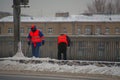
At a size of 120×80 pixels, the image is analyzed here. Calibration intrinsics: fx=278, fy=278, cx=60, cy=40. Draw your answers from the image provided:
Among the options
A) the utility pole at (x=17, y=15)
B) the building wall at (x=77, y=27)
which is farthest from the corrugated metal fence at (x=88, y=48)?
the building wall at (x=77, y=27)

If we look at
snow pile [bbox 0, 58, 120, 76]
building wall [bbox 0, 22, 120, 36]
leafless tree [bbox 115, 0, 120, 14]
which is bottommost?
snow pile [bbox 0, 58, 120, 76]

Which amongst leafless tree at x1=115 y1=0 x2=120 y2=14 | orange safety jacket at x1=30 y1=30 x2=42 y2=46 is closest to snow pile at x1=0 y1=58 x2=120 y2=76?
orange safety jacket at x1=30 y1=30 x2=42 y2=46

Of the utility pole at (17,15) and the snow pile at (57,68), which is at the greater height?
the utility pole at (17,15)

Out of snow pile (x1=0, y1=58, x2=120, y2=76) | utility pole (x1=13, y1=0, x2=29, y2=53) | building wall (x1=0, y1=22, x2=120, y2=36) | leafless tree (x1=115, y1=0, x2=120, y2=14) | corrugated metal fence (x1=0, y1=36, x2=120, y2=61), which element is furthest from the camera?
leafless tree (x1=115, y1=0, x2=120, y2=14)

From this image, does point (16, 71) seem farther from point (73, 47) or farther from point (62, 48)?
point (73, 47)

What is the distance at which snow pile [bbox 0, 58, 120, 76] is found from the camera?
11039 millimetres

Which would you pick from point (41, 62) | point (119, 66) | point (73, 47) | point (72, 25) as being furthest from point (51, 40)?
point (72, 25)

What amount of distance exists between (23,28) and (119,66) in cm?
4930

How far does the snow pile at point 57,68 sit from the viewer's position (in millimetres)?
11039

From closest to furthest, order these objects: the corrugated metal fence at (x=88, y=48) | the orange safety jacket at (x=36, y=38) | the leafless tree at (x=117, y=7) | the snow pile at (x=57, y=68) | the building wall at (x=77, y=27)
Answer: the snow pile at (x=57, y=68) → the orange safety jacket at (x=36, y=38) → the corrugated metal fence at (x=88, y=48) → the building wall at (x=77, y=27) → the leafless tree at (x=117, y=7)

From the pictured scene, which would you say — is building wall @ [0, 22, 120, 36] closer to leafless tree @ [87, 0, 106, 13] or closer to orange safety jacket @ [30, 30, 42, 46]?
leafless tree @ [87, 0, 106, 13]

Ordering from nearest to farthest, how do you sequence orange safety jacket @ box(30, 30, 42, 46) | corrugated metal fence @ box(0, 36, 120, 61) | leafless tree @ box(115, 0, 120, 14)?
orange safety jacket @ box(30, 30, 42, 46), corrugated metal fence @ box(0, 36, 120, 61), leafless tree @ box(115, 0, 120, 14)

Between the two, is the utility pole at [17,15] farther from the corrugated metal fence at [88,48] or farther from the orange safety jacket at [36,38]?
the corrugated metal fence at [88,48]

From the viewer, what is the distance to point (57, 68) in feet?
38.0
